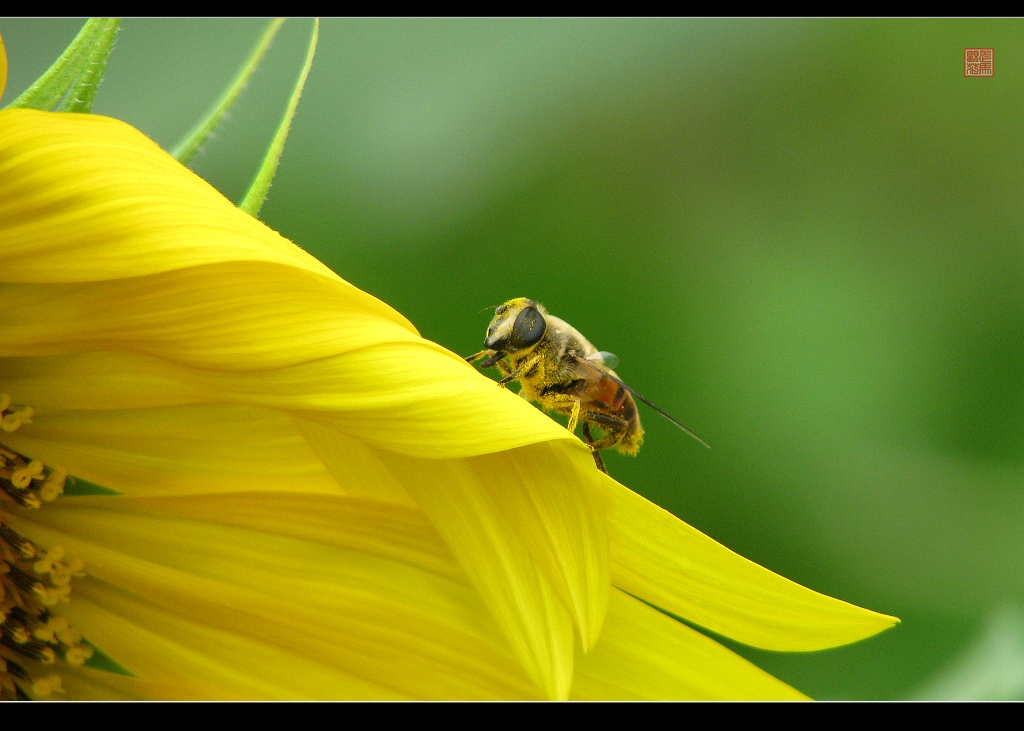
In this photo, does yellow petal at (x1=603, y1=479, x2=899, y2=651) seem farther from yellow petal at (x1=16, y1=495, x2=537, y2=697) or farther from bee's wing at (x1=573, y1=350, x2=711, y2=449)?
bee's wing at (x1=573, y1=350, x2=711, y2=449)

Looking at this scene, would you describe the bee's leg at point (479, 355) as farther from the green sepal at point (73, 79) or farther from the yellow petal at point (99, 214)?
the green sepal at point (73, 79)

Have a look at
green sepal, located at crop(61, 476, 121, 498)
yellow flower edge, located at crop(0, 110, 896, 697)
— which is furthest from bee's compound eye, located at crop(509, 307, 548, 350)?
green sepal, located at crop(61, 476, 121, 498)

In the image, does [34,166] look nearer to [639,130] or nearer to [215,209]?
[215,209]

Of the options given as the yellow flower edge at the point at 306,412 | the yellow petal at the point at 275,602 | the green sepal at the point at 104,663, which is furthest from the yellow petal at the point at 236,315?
the green sepal at the point at 104,663

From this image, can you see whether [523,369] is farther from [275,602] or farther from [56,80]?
[56,80]

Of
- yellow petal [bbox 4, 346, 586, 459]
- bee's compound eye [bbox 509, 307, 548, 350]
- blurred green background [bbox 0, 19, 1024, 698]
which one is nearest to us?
yellow petal [bbox 4, 346, 586, 459]
